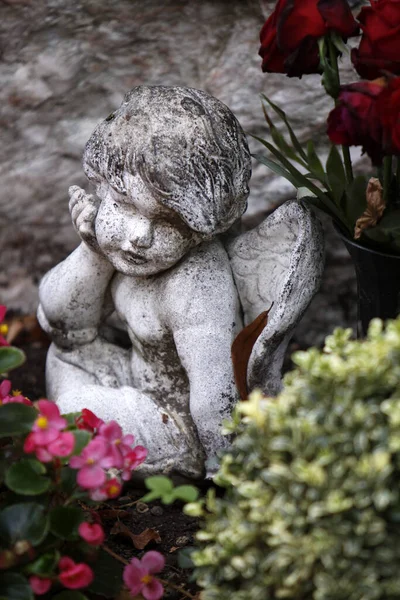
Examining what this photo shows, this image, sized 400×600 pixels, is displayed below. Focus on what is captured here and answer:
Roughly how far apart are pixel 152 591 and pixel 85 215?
0.79 metres

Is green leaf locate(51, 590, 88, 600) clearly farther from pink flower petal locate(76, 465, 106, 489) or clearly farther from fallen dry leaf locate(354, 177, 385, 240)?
fallen dry leaf locate(354, 177, 385, 240)

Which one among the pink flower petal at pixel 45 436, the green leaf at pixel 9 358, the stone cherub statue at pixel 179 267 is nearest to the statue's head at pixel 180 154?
the stone cherub statue at pixel 179 267

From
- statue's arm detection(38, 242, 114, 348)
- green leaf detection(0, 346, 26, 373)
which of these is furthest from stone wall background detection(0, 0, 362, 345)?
green leaf detection(0, 346, 26, 373)

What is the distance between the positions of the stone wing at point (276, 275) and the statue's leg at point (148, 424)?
0.65ft

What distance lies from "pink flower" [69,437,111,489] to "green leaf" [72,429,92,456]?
16mm

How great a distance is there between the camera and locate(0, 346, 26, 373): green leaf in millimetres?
1473

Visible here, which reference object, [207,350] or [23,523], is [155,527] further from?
[23,523]

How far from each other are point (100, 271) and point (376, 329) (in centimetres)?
91

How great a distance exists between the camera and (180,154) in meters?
1.77

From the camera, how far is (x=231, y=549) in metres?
1.27

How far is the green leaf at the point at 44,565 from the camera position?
1.37 metres

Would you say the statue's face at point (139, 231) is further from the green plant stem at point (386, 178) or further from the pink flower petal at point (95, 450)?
the pink flower petal at point (95, 450)

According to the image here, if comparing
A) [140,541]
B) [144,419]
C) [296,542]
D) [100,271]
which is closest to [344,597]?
[296,542]

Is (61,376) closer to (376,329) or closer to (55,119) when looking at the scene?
(55,119)
